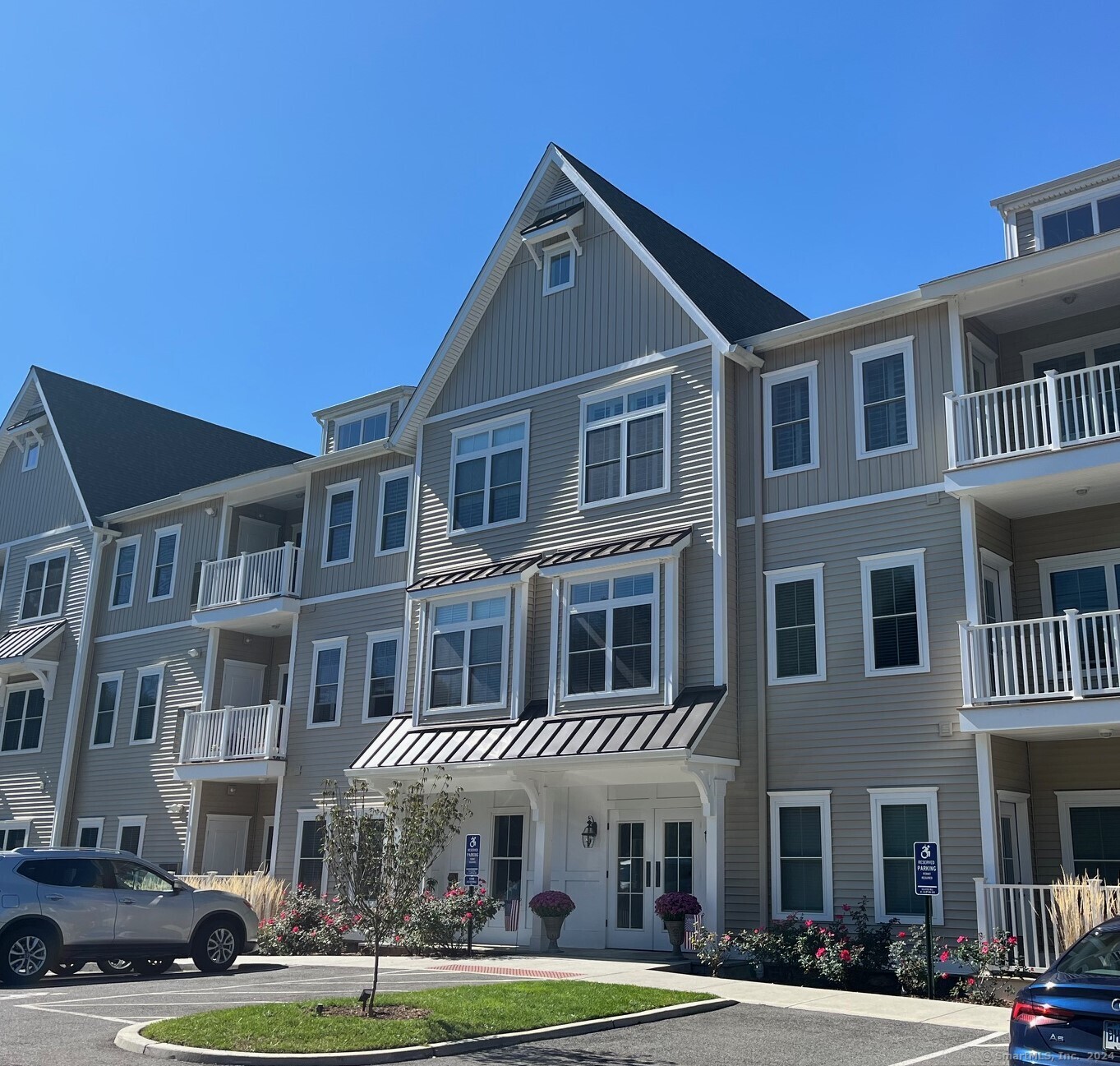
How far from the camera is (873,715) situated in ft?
57.5

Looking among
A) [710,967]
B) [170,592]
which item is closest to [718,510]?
[710,967]

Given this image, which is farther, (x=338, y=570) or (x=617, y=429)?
(x=338, y=570)

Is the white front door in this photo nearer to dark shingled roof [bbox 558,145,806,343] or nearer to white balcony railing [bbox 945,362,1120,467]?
dark shingled roof [bbox 558,145,806,343]

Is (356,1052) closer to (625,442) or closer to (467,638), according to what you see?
(467,638)

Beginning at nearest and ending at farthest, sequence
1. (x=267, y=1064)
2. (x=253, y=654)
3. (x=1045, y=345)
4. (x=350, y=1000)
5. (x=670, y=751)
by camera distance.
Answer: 1. (x=267, y=1064)
2. (x=350, y=1000)
3. (x=670, y=751)
4. (x=1045, y=345)
5. (x=253, y=654)

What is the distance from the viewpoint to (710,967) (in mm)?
16750

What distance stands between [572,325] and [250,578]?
32.2ft

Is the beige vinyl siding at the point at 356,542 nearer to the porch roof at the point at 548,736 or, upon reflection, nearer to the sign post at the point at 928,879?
the porch roof at the point at 548,736

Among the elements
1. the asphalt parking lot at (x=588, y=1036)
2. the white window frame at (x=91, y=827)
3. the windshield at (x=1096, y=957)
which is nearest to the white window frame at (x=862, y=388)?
the asphalt parking lot at (x=588, y=1036)

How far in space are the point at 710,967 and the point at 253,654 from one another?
15.6 metres

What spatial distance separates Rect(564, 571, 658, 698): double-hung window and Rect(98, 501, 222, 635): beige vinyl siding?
39.2ft

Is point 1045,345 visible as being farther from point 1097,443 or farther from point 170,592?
point 170,592

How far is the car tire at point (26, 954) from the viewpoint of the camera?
15078 mm

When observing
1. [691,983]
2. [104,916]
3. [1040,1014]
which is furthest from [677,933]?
[1040,1014]
